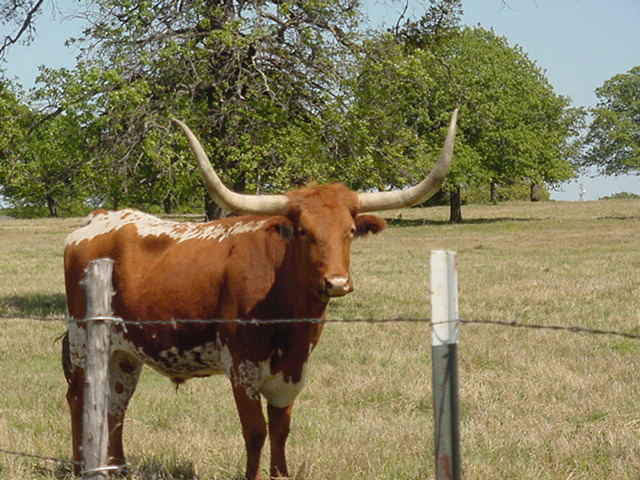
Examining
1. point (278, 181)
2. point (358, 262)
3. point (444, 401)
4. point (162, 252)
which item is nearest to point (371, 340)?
point (278, 181)

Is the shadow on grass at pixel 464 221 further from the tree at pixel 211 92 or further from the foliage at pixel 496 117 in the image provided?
the tree at pixel 211 92

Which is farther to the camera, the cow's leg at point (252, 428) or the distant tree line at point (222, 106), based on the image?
the distant tree line at point (222, 106)

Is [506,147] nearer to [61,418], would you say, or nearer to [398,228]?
[398,228]

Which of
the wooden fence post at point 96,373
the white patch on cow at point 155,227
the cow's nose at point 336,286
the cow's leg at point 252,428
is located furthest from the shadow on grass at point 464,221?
the wooden fence post at point 96,373

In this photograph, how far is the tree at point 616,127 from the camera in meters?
58.8

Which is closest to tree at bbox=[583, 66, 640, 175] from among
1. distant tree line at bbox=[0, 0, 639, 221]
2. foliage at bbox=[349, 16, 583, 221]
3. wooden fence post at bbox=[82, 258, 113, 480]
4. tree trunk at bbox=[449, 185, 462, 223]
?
foliage at bbox=[349, 16, 583, 221]

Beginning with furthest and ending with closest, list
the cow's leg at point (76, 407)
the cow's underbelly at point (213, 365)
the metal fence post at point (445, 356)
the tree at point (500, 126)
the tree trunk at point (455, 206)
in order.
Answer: the tree trunk at point (455, 206) < the tree at point (500, 126) < the cow's leg at point (76, 407) < the cow's underbelly at point (213, 365) < the metal fence post at point (445, 356)

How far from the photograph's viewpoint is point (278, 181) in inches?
484

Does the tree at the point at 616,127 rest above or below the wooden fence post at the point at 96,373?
above

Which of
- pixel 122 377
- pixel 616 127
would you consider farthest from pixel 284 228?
pixel 616 127

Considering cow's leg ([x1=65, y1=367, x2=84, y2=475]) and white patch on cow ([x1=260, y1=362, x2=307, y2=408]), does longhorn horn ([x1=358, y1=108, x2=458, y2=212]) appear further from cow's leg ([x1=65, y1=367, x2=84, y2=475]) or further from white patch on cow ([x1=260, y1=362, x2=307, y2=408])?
cow's leg ([x1=65, y1=367, x2=84, y2=475])

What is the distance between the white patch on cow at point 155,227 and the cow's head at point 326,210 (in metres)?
0.48

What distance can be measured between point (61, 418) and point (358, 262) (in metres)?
14.4

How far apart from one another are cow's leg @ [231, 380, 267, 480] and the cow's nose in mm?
900
